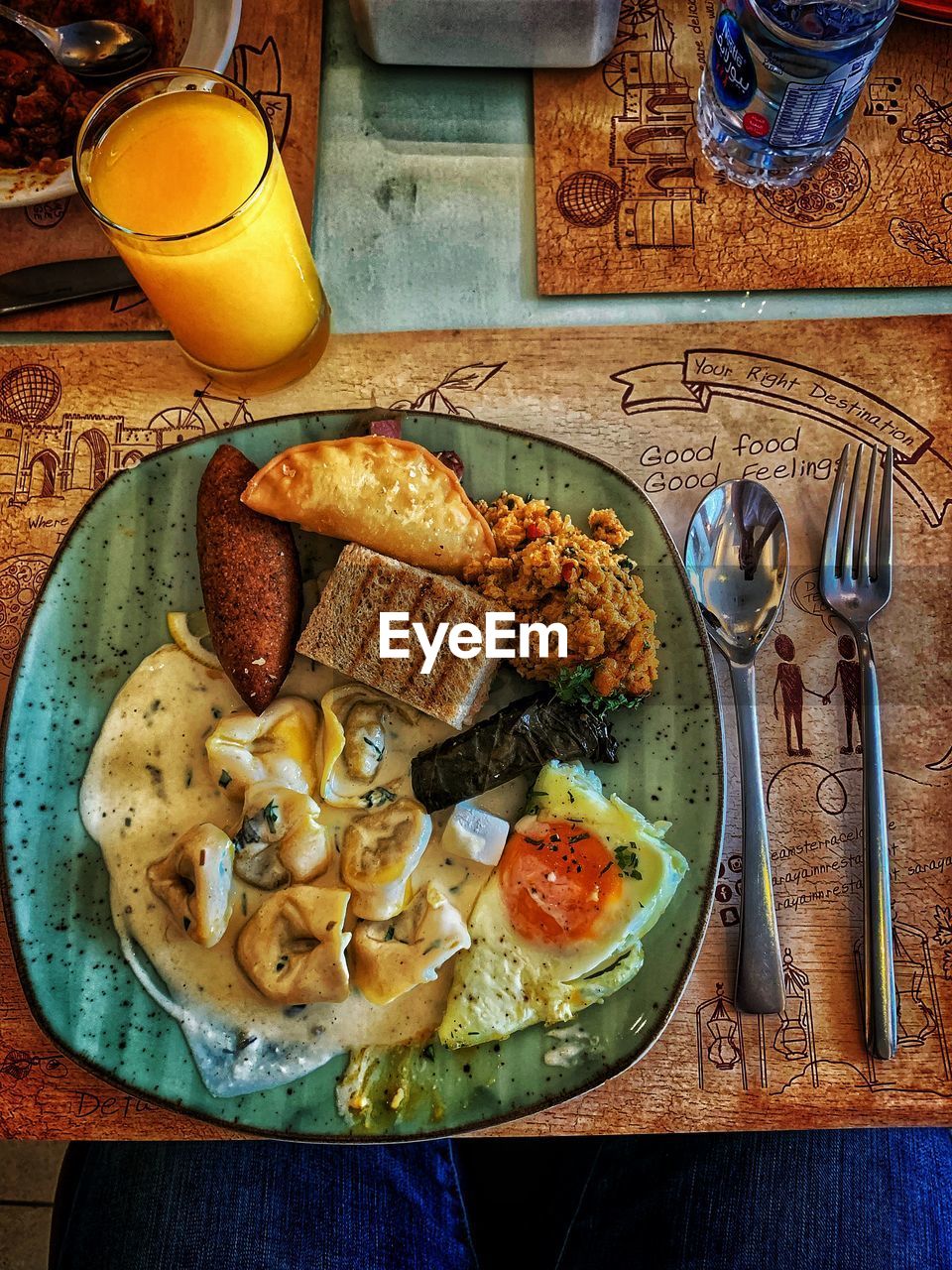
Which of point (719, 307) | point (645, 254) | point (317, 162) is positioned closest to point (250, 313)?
point (317, 162)

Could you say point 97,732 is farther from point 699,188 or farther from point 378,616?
point 699,188

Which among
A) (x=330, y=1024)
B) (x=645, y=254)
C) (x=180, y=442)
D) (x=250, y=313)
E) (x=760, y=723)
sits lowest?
(x=330, y=1024)

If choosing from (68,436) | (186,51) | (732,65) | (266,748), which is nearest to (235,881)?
(266,748)

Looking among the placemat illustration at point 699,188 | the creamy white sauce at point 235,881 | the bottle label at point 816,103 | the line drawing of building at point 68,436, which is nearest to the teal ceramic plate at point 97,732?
the creamy white sauce at point 235,881

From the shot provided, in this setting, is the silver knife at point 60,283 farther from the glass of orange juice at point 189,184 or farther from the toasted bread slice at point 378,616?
the toasted bread slice at point 378,616

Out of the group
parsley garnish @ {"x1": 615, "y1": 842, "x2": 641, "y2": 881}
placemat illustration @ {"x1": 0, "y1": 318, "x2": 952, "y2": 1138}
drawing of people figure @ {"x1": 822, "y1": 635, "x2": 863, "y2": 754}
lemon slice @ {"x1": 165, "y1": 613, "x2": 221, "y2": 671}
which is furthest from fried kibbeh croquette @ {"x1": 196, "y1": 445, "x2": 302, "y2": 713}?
drawing of people figure @ {"x1": 822, "y1": 635, "x2": 863, "y2": 754}

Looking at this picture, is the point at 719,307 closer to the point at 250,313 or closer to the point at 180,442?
the point at 250,313
